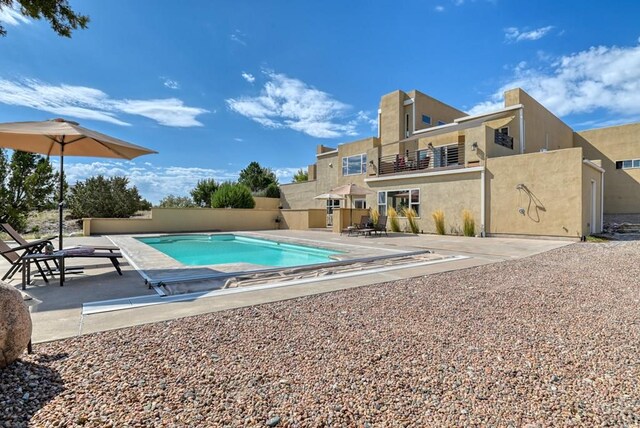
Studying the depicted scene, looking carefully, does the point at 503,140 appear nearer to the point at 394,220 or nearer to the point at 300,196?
the point at 394,220

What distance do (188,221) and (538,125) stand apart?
79.2 ft

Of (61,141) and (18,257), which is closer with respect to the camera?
(18,257)

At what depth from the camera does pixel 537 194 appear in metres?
14.4

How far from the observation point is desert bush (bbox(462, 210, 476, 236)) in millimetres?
16141

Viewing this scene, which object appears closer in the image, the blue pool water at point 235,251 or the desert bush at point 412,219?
the blue pool water at point 235,251

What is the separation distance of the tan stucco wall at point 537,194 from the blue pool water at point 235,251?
31.2 feet

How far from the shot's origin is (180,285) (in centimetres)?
582

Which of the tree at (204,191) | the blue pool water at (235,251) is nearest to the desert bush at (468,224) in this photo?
the blue pool water at (235,251)

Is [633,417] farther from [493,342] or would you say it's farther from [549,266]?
[549,266]

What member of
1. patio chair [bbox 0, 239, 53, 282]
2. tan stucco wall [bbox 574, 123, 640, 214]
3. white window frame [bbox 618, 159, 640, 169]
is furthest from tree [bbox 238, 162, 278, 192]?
patio chair [bbox 0, 239, 53, 282]

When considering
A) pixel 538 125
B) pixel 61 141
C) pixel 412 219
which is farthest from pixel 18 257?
pixel 538 125

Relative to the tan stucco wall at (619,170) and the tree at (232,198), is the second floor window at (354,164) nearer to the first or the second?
the tree at (232,198)

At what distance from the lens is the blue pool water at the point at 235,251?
35.7 ft

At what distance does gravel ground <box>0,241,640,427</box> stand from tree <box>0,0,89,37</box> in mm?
6796
